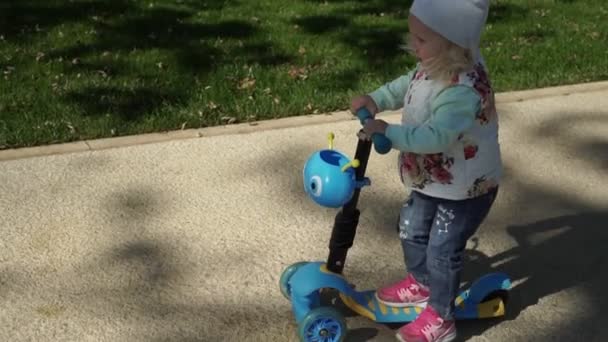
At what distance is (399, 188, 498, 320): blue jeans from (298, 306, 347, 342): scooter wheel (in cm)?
33

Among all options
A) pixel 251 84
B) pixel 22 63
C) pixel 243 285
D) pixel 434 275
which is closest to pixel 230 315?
pixel 243 285

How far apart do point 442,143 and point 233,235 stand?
1363 millimetres

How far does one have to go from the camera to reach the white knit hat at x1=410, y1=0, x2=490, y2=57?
2.62 meters

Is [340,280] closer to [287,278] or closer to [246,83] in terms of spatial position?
[287,278]

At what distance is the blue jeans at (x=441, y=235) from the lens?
290cm

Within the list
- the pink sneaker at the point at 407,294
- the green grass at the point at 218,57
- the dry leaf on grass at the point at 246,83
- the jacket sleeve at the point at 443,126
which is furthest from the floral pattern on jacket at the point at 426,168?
the dry leaf on grass at the point at 246,83

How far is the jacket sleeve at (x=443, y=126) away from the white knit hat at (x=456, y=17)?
0.15 m

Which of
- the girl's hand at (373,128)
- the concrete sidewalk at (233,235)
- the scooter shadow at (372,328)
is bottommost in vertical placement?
the concrete sidewalk at (233,235)

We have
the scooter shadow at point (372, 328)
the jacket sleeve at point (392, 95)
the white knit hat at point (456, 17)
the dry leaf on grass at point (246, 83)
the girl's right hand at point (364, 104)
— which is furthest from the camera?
the dry leaf on grass at point (246, 83)

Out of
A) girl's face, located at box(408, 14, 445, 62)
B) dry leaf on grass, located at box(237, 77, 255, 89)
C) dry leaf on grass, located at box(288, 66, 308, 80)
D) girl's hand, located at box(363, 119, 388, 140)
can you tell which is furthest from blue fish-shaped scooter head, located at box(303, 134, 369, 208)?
dry leaf on grass, located at box(288, 66, 308, 80)

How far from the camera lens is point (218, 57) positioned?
5.83 metres

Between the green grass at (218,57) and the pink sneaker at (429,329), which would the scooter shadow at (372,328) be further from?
the green grass at (218,57)

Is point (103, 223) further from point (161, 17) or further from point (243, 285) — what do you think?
point (161, 17)

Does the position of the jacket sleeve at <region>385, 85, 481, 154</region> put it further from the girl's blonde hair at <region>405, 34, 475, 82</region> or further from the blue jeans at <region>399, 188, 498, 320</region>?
the blue jeans at <region>399, 188, 498, 320</region>
